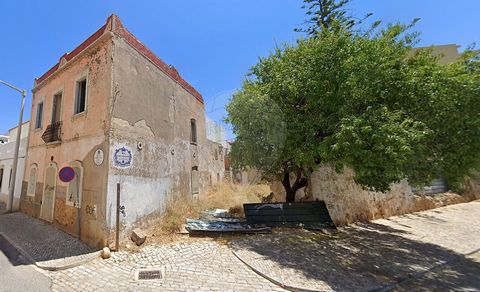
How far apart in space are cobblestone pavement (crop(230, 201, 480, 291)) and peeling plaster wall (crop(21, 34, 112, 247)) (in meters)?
4.64

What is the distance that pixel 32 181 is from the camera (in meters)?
10.2

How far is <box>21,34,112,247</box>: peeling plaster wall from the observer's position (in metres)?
6.69

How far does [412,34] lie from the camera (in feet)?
22.0

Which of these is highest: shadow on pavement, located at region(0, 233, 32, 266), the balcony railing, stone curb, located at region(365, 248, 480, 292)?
the balcony railing

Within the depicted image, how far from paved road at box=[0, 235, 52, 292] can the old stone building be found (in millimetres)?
1506

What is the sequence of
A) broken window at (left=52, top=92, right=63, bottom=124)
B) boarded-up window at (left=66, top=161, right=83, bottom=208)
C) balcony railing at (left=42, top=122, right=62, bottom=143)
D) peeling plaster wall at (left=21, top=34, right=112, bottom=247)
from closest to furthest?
peeling plaster wall at (left=21, top=34, right=112, bottom=247) < boarded-up window at (left=66, top=161, right=83, bottom=208) < balcony railing at (left=42, top=122, right=62, bottom=143) < broken window at (left=52, top=92, right=63, bottom=124)

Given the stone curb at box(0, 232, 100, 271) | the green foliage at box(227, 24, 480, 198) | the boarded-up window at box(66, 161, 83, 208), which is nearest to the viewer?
the stone curb at box(0, 232, 100, 271)

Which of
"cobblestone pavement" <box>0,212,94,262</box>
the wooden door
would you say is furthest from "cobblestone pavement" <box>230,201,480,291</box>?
the wooden door

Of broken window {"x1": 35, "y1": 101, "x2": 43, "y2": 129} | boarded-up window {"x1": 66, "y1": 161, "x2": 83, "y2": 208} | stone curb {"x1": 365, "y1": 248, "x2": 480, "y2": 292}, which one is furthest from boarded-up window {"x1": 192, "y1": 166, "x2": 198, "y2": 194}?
stone curb {"x1": 365, "y1": 248, "x2": 480, "y2": 292}

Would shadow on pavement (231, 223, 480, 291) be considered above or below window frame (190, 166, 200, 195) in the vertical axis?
below

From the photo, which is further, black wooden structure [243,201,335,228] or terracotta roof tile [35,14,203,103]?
black wooden structure [243,201,335,228]

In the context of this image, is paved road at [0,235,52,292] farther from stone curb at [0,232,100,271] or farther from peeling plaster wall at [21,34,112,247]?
peeling plaster wall at [21,34,112,247]

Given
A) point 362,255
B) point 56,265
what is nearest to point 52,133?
point 56,265

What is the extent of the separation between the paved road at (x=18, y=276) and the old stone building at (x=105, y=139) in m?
1.51
